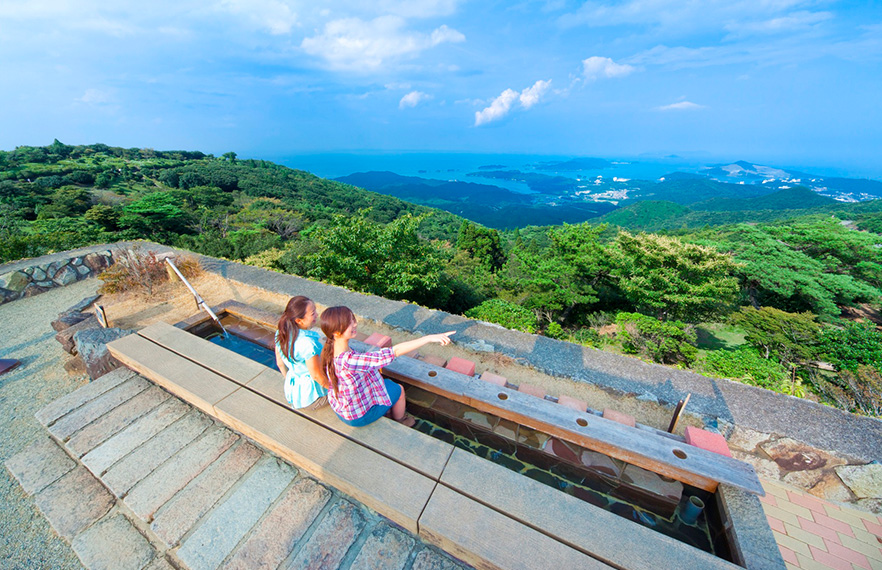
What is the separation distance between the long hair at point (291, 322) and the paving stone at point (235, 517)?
0.76 meters

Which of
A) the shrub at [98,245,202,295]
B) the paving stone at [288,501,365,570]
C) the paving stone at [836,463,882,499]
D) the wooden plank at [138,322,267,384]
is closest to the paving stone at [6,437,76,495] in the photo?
the wooden plank at [138,322,267,384]

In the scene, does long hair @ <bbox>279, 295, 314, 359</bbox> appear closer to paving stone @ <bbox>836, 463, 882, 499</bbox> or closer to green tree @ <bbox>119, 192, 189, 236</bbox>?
paving stone @ <bbox>836, 463, 882, 499</bbox>

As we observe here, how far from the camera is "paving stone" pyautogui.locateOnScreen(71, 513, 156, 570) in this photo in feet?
6.03

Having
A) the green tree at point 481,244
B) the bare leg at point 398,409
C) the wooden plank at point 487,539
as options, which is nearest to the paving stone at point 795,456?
the wooden plank at point 487,539

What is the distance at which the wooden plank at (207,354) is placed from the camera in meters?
2.67

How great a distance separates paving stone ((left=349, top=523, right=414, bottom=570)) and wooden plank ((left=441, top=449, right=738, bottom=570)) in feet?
1.28

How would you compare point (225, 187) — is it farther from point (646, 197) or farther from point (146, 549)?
point (646, 197)

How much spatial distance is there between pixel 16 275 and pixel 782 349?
56.7 feet

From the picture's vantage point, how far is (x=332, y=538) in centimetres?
182

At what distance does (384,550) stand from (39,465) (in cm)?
271

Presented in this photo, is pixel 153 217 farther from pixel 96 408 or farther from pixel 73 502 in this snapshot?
pixel 73 502

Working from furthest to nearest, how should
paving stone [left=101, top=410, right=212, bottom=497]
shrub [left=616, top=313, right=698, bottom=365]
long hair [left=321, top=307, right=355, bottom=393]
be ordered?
shrub [left=616, top=313, right=698, bottom=365] → paving stone [left=101, top=410, right=212, bottom=497] → long hair [left=321, top=307, right=355, bottom=393]

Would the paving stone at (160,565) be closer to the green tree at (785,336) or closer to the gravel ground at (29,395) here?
the gravel ground at (29,395)

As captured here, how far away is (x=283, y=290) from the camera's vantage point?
16.9ft
